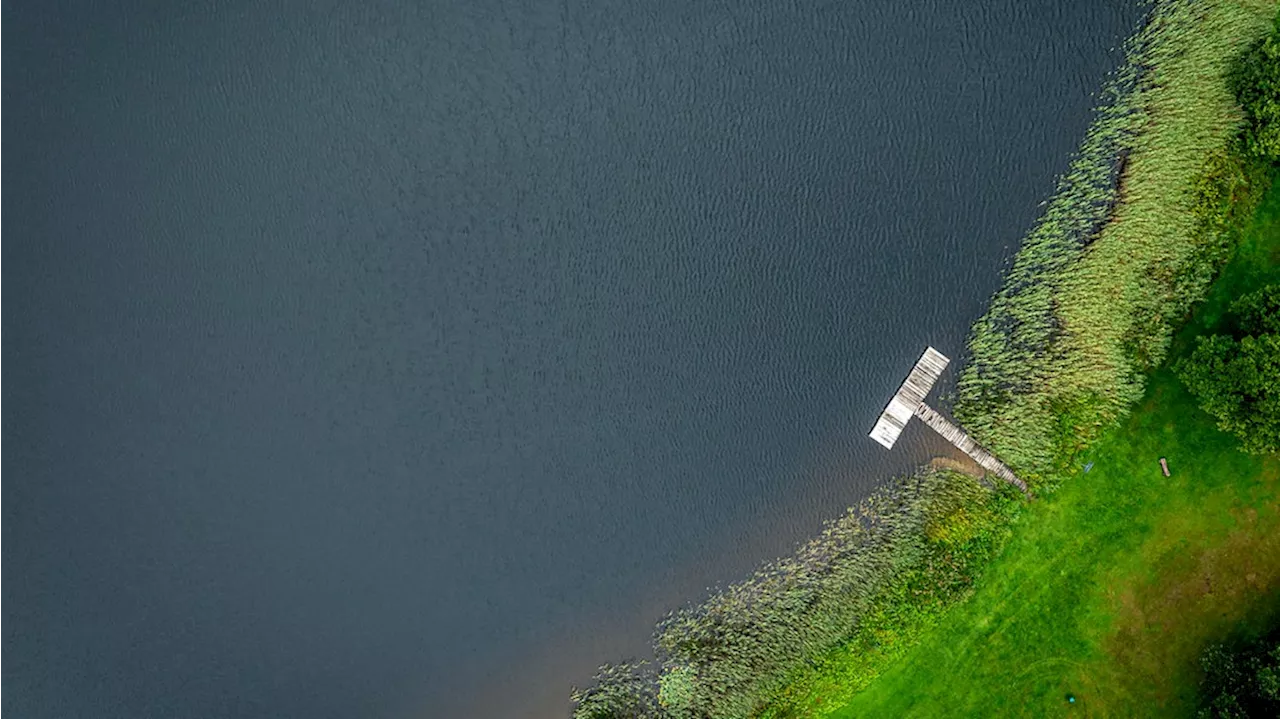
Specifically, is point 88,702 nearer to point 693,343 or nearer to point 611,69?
point 693,343

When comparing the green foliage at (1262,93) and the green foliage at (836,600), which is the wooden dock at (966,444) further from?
the green foliage at (1262,93)

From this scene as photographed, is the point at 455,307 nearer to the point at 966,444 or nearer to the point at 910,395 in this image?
the point at 910,395

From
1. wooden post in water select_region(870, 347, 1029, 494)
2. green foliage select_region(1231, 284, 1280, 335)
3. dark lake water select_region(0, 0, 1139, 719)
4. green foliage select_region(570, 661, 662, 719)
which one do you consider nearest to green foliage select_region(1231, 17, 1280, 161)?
dark lake water select_region(0, 0, 1139, 719)

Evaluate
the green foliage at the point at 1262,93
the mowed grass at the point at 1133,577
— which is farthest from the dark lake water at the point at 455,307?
the mowed grass at the point at 1133,577

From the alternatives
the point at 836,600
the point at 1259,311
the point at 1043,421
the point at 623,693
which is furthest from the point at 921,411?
the point at 623,693

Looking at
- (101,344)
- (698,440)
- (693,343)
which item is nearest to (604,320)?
(693,343)

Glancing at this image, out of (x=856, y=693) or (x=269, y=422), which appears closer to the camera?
(x=856, y=693)

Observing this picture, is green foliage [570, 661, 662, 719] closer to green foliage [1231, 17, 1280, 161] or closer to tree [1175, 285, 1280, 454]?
tree [1175, 285, 1280, 454]

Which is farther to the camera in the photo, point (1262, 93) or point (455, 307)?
point (455, 307)
